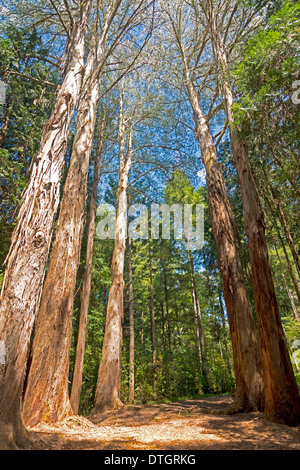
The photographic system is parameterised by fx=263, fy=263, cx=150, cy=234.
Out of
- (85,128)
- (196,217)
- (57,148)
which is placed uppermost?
(196,217)

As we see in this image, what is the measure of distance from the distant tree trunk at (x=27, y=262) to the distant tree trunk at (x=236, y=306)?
3743mm

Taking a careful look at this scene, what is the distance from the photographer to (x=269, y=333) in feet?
12.3

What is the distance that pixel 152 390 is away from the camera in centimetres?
1123

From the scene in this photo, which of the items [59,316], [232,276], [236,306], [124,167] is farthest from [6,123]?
[236,306]

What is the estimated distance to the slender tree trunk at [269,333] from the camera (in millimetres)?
3500

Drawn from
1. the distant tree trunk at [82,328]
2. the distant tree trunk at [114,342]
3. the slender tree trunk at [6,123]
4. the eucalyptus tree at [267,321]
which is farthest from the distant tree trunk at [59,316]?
the distant tree trunk at [114,342]

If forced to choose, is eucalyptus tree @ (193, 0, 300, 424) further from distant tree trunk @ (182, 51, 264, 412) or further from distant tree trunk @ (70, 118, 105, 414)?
distant tree trunk @ (70, 118, 105, 414)

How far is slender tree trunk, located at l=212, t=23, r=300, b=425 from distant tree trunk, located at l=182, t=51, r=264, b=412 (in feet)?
3.23

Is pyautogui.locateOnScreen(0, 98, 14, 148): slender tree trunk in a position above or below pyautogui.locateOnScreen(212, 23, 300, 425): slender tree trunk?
above

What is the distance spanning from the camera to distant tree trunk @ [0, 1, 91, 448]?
6.52 feet

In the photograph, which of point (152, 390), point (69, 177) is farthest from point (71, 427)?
point (152, 390)

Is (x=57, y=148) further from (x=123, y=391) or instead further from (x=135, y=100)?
(x=123, y=391)

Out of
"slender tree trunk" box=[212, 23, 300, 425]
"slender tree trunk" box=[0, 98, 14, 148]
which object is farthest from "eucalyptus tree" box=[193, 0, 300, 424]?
"slender tree trunk" box=[0, 98, 14, 148]
